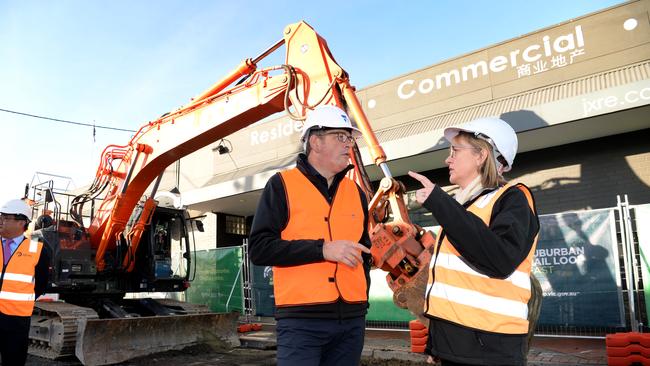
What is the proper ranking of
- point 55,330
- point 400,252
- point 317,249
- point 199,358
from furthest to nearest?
point 199,358, point 55,330, point 400,252, point 317,249

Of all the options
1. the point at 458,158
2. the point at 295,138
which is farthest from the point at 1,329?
the point at 295,138

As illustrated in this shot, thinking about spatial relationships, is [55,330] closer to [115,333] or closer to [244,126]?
[115,333]

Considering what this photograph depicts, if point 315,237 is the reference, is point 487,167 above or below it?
above

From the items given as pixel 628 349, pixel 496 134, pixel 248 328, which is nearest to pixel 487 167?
pixel 496 134

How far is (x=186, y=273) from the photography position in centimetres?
1102

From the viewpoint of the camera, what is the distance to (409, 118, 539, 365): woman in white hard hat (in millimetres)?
1960

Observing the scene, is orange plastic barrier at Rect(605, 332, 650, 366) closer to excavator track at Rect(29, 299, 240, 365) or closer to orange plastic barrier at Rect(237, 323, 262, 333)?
excavator track at Rect(29, 299, 240, 365)

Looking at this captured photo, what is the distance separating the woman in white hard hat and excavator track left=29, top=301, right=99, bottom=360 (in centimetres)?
796

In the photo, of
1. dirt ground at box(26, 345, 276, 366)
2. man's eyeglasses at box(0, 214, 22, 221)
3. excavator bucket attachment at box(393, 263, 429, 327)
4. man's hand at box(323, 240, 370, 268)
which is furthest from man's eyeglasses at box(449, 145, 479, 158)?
dirt ground at box(26, 345, 276, 366)

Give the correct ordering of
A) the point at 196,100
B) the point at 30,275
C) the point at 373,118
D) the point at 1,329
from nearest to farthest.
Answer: the point at 1,329
the point at 30,275
the point at 196,100
the point at 373,118

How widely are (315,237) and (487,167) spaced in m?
0.95

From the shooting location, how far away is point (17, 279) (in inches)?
180

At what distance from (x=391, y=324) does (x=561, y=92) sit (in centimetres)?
645

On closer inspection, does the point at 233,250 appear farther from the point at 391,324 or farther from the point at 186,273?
the point at 391,324
